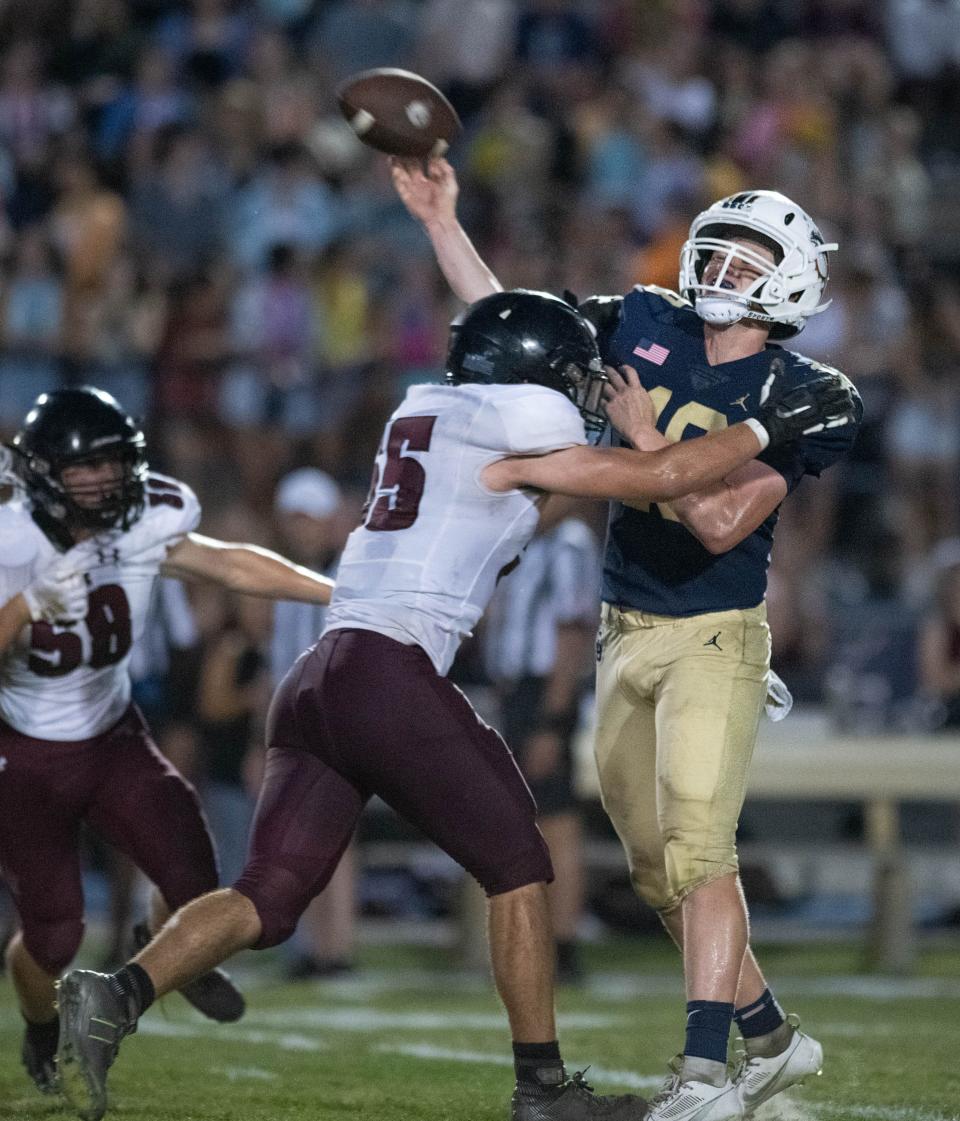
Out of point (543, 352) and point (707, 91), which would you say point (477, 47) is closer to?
point (707, 91)

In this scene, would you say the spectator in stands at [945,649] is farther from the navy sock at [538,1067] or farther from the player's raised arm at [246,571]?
the navy sock at [538,1067]

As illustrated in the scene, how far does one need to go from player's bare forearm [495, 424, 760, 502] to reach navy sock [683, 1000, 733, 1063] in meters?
0.96

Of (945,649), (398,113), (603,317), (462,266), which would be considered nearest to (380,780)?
(603,317)

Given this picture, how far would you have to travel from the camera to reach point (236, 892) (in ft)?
12.7

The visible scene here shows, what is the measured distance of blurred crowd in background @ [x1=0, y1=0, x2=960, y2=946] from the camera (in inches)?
337

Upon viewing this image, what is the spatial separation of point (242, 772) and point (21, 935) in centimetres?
309

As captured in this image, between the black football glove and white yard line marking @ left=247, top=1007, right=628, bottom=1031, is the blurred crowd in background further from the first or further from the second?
the black football glove

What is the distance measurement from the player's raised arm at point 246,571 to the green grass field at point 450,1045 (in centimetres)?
112

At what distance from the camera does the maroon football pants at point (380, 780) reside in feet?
12.6

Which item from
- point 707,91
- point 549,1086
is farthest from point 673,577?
point 707,91

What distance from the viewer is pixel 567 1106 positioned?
3900 millimetres

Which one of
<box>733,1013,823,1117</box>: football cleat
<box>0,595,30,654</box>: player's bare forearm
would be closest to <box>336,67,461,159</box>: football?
<box>0,595,30,654</box>: player's bare forearm

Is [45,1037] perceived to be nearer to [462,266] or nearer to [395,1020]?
[395,1020]

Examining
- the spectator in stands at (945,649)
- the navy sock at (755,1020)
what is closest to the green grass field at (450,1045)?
the navy sock at (755,1020)
